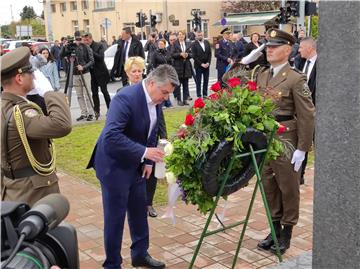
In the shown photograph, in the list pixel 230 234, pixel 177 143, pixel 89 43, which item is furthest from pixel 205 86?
pixel 177 143

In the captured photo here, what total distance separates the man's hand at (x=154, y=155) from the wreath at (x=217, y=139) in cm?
17

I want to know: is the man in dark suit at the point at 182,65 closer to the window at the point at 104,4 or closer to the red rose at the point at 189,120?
the red rose at the point at 189,120

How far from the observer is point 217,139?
11.3 feet

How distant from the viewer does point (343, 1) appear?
2.67m

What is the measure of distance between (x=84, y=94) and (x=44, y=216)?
1013cm

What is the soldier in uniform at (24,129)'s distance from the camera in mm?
3072

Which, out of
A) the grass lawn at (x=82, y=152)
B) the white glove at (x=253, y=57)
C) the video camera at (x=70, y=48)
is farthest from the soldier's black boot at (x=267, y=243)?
the video camera at (x=70, y=48)

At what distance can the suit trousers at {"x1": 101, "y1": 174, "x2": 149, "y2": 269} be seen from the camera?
3768 millimetres

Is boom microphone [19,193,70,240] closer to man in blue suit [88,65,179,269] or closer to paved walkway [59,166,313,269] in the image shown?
man in blue suit [88,65,179,269]

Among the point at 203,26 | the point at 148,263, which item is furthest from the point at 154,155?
the point at 203,26

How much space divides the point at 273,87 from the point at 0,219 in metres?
3.23

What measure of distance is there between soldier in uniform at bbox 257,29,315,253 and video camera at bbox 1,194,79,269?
272cm

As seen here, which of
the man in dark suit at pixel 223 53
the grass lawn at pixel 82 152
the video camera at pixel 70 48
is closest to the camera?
the grass lawn at pixel 82 152

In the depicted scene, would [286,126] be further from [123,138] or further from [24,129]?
[24,129]
